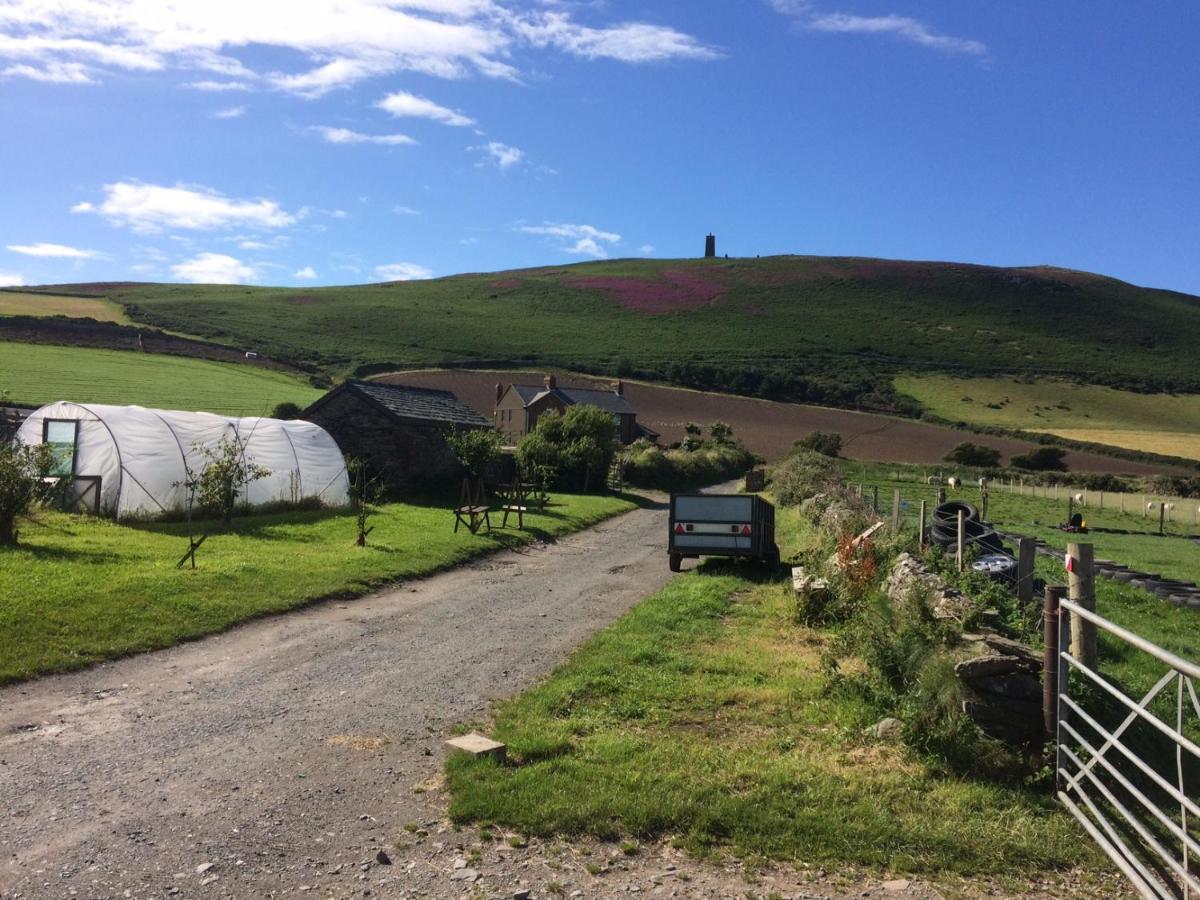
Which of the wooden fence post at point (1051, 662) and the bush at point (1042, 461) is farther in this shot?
the bush at point (1042, 461)

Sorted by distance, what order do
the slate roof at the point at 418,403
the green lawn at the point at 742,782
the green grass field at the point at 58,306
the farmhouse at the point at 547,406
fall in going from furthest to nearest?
the green grass field at the point at 58,306 < the farmhouse at the point at 547,406 < the slate roof at the point at 418,403 < the green lawn at the point at 742,782

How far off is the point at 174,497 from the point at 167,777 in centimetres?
1619

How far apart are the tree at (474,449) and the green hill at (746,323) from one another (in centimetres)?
5645

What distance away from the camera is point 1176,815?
5750mm

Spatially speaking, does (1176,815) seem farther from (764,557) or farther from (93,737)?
(764,557)

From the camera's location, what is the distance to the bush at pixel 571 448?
38406 mm

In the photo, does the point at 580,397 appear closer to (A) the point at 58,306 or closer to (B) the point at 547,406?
(B) the point at 547,406

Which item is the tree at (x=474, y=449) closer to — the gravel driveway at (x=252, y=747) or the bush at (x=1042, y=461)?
the gravel driveway at (x=252, y=747)

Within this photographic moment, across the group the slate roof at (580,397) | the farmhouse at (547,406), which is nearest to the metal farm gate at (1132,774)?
the farmhouse at (547,406)

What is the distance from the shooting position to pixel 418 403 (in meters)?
33.9

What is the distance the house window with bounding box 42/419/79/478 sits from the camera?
20219 millimetres

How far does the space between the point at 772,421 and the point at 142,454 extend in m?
64.1

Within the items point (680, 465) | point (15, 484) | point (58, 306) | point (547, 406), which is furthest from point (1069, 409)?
point (58, 306)

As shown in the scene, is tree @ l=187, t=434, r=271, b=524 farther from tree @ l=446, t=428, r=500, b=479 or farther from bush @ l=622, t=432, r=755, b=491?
A: bush @ l=622, t=432, r=755, b=491
